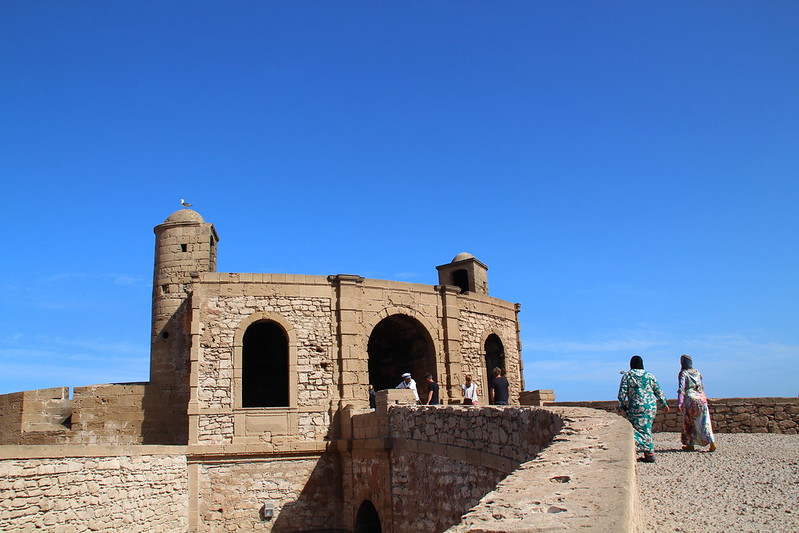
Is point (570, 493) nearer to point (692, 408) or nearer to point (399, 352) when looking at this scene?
point (692, 408)

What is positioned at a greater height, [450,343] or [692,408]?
[450,343]

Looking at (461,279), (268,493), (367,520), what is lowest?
(367,520)

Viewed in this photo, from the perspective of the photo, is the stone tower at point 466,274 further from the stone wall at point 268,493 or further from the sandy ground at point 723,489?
the sandy ground at point 723,489

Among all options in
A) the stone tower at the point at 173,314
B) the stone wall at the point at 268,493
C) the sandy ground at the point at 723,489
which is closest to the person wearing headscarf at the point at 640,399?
the sandy ground at the point at 723,489

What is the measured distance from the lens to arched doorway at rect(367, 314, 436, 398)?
17.8 meters

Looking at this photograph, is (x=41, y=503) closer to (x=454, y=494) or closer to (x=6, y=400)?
(x=6, y=400)

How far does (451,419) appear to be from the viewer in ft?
33.8

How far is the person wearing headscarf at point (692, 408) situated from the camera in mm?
10246

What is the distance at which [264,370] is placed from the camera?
20984mm

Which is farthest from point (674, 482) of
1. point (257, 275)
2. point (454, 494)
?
point (257, 275)

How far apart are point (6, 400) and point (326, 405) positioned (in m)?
7.45

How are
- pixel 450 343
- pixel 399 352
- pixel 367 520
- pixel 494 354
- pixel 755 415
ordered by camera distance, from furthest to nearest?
pixel 494 354 → pixel 399 352 → pixel 450 343 → pixel 367 520 → pixel 755 415

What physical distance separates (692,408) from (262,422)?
9.05 metres

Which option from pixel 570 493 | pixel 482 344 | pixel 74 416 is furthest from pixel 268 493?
pixel 570 493
